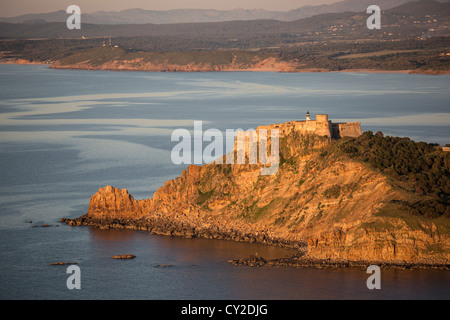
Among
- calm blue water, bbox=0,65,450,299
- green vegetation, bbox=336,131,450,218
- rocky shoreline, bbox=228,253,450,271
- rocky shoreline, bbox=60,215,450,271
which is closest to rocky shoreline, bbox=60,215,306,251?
rocky shoreline, bbox=60,215,450,271

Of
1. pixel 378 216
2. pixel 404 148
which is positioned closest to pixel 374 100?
pixel 404 148

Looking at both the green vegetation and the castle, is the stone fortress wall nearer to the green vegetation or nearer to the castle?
the castle

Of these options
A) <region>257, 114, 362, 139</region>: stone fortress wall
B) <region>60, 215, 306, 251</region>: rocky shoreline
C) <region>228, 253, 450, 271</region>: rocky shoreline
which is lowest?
<region>228, 253, 450, 271</region>: rocky shoreline

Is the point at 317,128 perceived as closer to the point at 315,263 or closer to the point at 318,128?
the point at 318,128

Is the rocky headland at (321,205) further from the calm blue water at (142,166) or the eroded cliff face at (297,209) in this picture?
the calm blue water at (142,166)

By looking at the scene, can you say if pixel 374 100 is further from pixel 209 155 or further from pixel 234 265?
pixel 234 265
